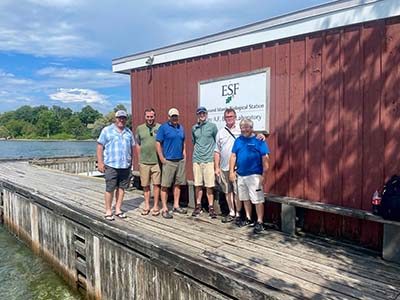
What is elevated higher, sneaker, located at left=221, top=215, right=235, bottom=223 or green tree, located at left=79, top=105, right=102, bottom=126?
green tree, located at left=79, top=105, right=102, bottom=126

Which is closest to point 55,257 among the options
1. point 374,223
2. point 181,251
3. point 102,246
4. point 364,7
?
point 102,246

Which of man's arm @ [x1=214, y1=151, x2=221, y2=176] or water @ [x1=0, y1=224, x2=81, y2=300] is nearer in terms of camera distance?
man's arm @ [x1=214, y1=151, x2=221, y2=176]

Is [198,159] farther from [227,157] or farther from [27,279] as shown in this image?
[27,279]

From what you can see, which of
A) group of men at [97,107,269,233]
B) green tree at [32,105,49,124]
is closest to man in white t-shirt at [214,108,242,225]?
group of men at [97,107,269,233]

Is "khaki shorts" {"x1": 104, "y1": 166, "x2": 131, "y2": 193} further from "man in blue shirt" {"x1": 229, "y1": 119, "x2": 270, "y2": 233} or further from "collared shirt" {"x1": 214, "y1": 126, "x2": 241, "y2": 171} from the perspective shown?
"man in blue shirt" {"x1": 229, "y1": 119, "x2": 270, "y2": 233}

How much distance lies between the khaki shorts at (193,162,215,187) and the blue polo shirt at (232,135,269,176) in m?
0.59

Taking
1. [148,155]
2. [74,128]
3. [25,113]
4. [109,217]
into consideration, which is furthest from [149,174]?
[25,113]

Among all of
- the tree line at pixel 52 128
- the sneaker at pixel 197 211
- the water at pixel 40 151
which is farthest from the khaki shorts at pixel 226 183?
the tree line at pixel 52 128

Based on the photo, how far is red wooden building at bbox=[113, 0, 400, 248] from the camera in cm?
311

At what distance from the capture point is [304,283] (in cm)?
245

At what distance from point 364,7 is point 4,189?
7.87 metres

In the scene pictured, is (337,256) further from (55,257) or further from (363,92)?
(55,257)

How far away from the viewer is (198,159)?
169 inches

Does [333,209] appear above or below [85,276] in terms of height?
above
